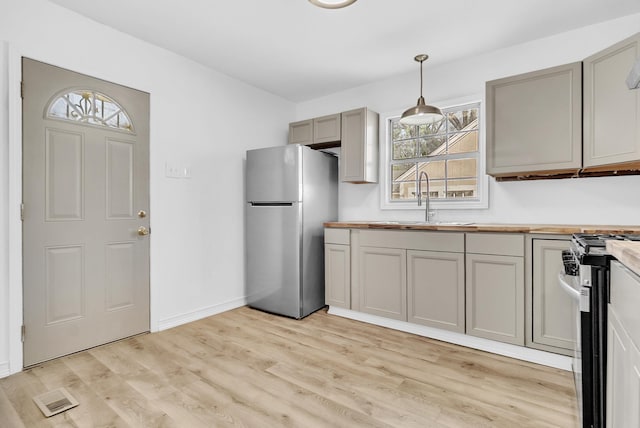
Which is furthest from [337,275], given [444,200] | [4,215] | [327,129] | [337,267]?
[4,215]

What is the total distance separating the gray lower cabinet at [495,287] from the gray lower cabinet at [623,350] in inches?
53.3

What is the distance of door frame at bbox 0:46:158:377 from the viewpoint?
2102mm

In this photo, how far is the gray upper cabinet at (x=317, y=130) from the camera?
370 cm

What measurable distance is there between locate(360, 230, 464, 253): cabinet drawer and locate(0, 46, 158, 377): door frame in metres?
2.52

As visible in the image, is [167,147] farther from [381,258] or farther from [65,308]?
[381,258]

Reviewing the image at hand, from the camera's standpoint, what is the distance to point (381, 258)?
9.76 feet

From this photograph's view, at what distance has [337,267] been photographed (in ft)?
10.7

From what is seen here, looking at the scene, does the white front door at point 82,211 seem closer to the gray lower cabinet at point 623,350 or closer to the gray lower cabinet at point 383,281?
the gray lower cabinet at point 383,281

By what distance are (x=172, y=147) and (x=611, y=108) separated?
3353mm

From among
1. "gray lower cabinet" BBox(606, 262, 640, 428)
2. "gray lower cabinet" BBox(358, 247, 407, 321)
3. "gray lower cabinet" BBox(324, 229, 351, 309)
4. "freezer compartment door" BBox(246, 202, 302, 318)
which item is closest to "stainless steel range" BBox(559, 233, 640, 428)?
"gray lower cabinet" BBox(606, 262, 640, 428)

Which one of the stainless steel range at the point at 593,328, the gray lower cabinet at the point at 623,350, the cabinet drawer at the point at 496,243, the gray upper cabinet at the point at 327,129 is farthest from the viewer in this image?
the gray upper cabinet at the point at 327,129

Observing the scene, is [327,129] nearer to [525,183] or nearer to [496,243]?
[525,183]

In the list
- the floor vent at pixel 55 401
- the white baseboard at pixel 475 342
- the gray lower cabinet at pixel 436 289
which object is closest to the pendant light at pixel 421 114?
the gray lower cabinet at pixel 436 289

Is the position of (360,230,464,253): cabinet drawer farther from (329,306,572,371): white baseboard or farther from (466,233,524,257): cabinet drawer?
(329,306,572,371): white baseboard
